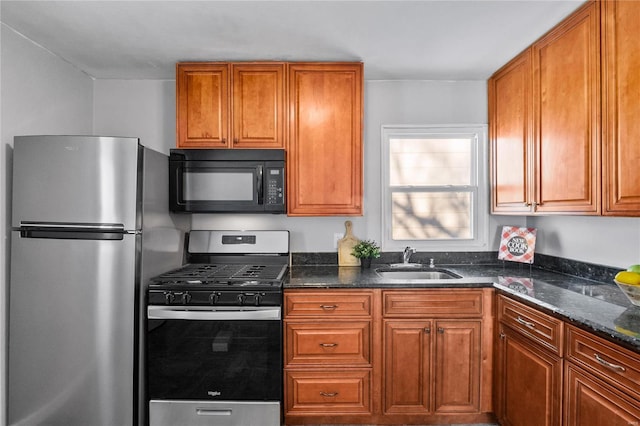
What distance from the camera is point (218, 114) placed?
2.50m

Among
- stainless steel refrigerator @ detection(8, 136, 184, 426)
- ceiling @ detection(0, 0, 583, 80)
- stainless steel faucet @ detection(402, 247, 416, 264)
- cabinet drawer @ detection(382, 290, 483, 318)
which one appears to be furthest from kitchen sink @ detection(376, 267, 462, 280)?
stainless steel refrigerator @ detection(8, 136, 184, 426)

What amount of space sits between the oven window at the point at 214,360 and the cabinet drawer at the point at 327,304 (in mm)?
148

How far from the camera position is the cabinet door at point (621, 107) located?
4.92 ft

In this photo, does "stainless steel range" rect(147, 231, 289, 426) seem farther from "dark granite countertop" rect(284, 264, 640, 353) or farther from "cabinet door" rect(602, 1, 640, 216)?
"cabinet door" rect(602, 1, 640, 216)

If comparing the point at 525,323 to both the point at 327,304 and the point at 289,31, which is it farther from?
the point at 289,31

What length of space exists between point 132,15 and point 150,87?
0.96 meters

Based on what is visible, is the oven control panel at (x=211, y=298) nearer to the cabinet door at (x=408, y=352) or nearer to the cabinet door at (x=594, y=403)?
the cabinet door at (x=408, y=352)

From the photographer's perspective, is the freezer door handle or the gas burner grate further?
the gas burner grate

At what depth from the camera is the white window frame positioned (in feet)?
9.35

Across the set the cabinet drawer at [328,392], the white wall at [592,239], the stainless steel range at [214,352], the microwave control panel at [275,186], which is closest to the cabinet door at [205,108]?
the microwave control panel at [275,186]

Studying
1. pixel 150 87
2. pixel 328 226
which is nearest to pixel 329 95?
pixel 328 226

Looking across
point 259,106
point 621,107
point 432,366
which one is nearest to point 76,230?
point 259,106

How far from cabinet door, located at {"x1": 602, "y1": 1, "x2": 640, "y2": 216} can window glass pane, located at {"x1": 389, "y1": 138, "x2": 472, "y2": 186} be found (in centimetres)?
124

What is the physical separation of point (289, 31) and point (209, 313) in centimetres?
170
